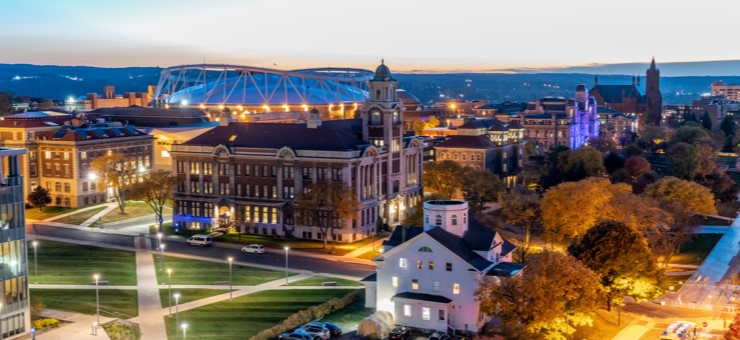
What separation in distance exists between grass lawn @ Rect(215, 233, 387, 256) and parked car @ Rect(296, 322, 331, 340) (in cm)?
3023

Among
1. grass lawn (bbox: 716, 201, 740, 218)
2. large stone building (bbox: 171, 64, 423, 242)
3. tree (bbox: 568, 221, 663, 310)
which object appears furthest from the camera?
grass lawn (bbox: 716, 201, 740, 218)

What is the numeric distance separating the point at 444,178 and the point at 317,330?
60423 millimetres

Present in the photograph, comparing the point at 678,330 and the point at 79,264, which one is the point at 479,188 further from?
the point at 678,330

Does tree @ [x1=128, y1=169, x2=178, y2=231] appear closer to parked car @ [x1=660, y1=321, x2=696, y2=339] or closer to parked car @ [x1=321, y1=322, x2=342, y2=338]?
parked car @ [x1=321, y1=322, x2=342, y2=338]

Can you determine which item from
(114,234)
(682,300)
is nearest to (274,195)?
(114,234)

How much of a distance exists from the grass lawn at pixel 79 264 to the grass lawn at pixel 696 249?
55627 mm

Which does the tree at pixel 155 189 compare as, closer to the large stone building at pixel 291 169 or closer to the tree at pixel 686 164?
the large stone building at pixel 291 169

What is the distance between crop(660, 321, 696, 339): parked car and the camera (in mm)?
59594

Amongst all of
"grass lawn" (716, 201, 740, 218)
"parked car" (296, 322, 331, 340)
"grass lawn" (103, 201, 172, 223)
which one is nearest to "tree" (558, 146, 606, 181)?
"grass lawn" (716, 201, 740, 218)

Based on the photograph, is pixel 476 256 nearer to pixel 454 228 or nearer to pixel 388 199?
pixel 454 228

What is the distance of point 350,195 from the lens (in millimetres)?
95250

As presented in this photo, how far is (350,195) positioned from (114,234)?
28.8 meters

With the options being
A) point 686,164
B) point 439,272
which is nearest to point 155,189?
point 439,272

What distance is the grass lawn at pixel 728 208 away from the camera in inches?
4764
